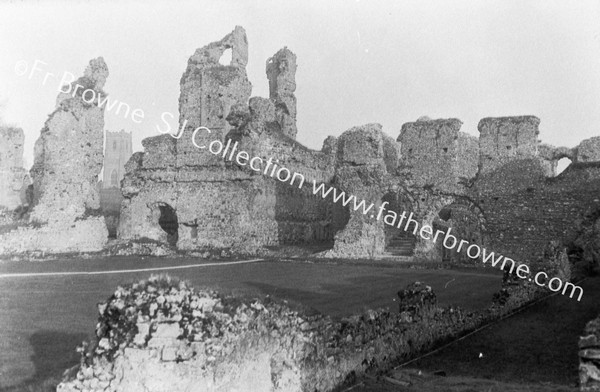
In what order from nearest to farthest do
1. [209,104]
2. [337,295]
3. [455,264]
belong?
[337,295], [455,264], [209,104]

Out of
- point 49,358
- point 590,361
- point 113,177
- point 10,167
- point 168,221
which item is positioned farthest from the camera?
point 113,177

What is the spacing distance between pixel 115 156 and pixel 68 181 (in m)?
66.1

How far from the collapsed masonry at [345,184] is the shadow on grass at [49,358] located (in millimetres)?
14303

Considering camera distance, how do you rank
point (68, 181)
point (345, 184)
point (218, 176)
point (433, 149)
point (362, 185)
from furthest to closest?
point (433, 149) → point (218, 176) → point (68, 181) → point (345, 184) → point (362, 185)

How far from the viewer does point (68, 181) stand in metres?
22.9

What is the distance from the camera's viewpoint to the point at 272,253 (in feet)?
71.7

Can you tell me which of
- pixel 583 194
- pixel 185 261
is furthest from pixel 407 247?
pixel 185 261

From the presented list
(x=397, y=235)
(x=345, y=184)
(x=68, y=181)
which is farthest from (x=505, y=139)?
(x=68, y=181)

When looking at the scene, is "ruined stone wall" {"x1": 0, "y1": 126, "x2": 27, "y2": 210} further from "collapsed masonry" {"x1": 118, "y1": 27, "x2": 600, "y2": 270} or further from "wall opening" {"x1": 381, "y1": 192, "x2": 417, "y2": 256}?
"wall opening" {"x1": 381, "y1": 192, "x2": 417, "y2": 256}

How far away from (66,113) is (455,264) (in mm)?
16466

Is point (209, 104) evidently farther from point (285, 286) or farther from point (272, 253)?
point (285, 286)

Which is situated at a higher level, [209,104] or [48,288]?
[209,104]

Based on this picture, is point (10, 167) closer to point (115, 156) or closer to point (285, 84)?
point (285, 84)

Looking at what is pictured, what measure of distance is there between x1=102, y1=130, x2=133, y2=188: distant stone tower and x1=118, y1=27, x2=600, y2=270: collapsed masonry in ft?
200
